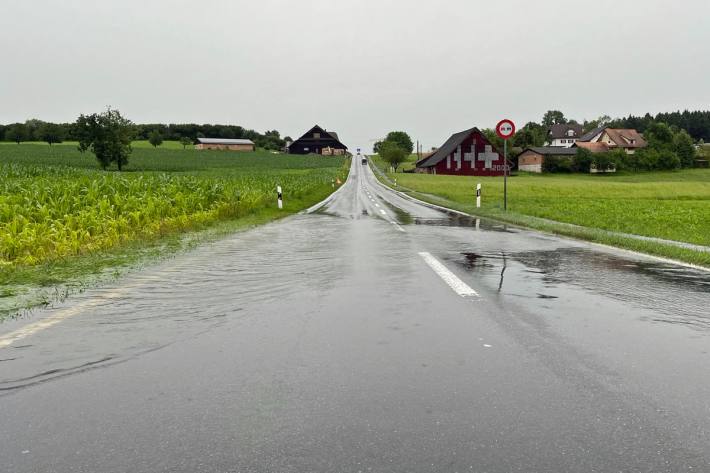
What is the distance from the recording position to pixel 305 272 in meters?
7.96

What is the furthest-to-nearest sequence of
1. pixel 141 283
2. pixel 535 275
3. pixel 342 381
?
pixel 535 275 → pixel 141 283 → pixel 342 381

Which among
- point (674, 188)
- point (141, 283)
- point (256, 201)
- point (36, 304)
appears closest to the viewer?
point (36, 304)

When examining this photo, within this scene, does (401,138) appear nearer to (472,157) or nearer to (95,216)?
(472,157)

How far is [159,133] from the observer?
15675 cm

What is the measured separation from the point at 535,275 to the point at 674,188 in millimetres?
56827

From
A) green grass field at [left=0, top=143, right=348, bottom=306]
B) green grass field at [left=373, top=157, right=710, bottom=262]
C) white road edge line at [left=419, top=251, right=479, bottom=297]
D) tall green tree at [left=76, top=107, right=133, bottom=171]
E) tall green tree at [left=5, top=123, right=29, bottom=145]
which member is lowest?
green grass field at [left=373, top=157, right=710, bottom=262]

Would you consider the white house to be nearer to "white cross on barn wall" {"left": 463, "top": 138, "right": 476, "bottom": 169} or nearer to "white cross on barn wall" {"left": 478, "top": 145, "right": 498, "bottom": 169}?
"white cross on barn wall" {"left": 478, "top": 145, "right": 498, "bottom": 169}

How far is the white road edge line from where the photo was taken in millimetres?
6516

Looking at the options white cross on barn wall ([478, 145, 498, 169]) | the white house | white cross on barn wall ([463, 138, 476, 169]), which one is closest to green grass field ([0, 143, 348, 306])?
white cross on barn wall ([463, 138, 476, 169])

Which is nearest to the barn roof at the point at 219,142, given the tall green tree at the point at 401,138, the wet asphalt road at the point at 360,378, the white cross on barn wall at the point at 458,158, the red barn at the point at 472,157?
the tall green tree at the point at 401,138

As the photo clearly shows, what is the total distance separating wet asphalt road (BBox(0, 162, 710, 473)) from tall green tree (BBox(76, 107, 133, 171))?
61591mm

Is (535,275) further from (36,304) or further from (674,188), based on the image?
(674,188)

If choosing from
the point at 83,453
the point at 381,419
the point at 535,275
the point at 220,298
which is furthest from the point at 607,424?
the point at 535,275

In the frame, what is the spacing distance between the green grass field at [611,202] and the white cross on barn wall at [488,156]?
48.6 feet
